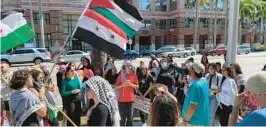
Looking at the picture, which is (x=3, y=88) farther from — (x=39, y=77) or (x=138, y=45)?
(x=138, y=45)

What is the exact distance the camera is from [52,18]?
38938 millimetres

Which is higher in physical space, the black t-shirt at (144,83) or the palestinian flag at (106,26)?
the palestinian flag at (106,26)

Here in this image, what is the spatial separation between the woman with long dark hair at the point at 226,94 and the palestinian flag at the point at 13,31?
3645 millimetres

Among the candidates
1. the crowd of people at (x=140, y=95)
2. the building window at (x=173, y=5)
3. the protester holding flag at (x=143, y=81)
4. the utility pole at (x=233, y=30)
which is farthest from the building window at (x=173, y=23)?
the protester holding flag at (x=143, y=81)

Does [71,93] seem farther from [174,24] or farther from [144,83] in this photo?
[174,24]

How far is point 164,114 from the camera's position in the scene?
8.08 feet

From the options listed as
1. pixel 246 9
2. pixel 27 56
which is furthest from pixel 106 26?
pixel 246 9

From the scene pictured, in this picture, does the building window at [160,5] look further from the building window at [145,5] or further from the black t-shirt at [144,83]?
the black t-shirt at [144,83]

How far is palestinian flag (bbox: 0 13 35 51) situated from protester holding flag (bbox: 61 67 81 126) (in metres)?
1.22

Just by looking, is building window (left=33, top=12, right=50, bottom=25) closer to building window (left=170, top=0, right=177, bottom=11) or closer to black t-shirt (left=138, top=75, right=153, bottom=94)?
building window (left=170, top=0, right=177, bottom=11)

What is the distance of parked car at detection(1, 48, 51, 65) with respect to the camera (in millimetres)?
24328

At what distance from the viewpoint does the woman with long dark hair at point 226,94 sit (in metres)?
5.02

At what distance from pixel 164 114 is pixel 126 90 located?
3.27 m

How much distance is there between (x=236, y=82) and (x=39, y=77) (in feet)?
12.5
